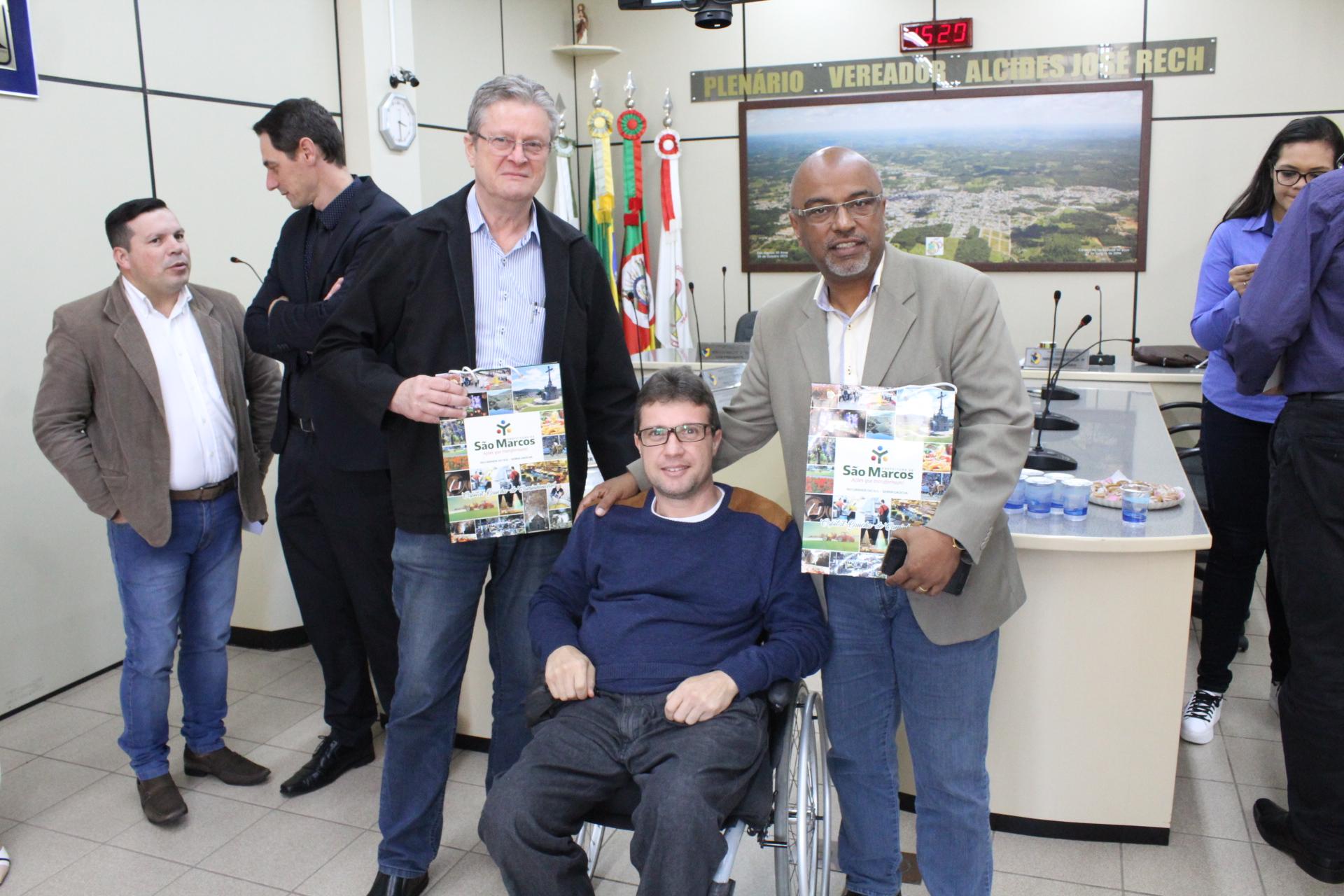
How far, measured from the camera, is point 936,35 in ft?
20.0

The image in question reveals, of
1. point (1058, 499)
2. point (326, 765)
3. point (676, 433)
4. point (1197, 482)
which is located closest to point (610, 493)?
point (676, 433)

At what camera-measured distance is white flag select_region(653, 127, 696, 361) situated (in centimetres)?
659

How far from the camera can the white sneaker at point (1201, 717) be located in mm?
2928

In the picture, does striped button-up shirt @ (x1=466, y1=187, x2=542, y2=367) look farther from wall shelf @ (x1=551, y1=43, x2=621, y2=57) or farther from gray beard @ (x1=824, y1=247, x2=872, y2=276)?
wall shelf @ (x1=551, y1=43, x2=621, y2=57)

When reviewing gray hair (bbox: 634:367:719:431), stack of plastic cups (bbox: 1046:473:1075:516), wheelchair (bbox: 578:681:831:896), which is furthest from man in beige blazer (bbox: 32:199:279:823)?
stack of plastic cups (bbox: 1046:473:1075:516)

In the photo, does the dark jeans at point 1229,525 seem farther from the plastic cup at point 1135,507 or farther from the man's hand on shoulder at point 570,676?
the man's hand on shoulder at point 570,676

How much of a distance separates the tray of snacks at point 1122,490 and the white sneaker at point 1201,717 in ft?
2.66

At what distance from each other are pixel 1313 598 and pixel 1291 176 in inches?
45.7

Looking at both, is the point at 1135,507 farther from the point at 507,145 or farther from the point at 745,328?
the point at 745,328

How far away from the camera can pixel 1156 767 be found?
7.70ft

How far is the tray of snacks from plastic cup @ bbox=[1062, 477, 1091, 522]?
65mm

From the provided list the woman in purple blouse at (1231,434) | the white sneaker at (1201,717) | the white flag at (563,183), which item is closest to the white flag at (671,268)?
the white flag at (563,183)

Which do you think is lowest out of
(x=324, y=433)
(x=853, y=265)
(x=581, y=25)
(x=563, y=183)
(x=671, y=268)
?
(x=324, y=433)

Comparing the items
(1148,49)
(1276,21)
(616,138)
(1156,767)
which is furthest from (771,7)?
(1156,767)
